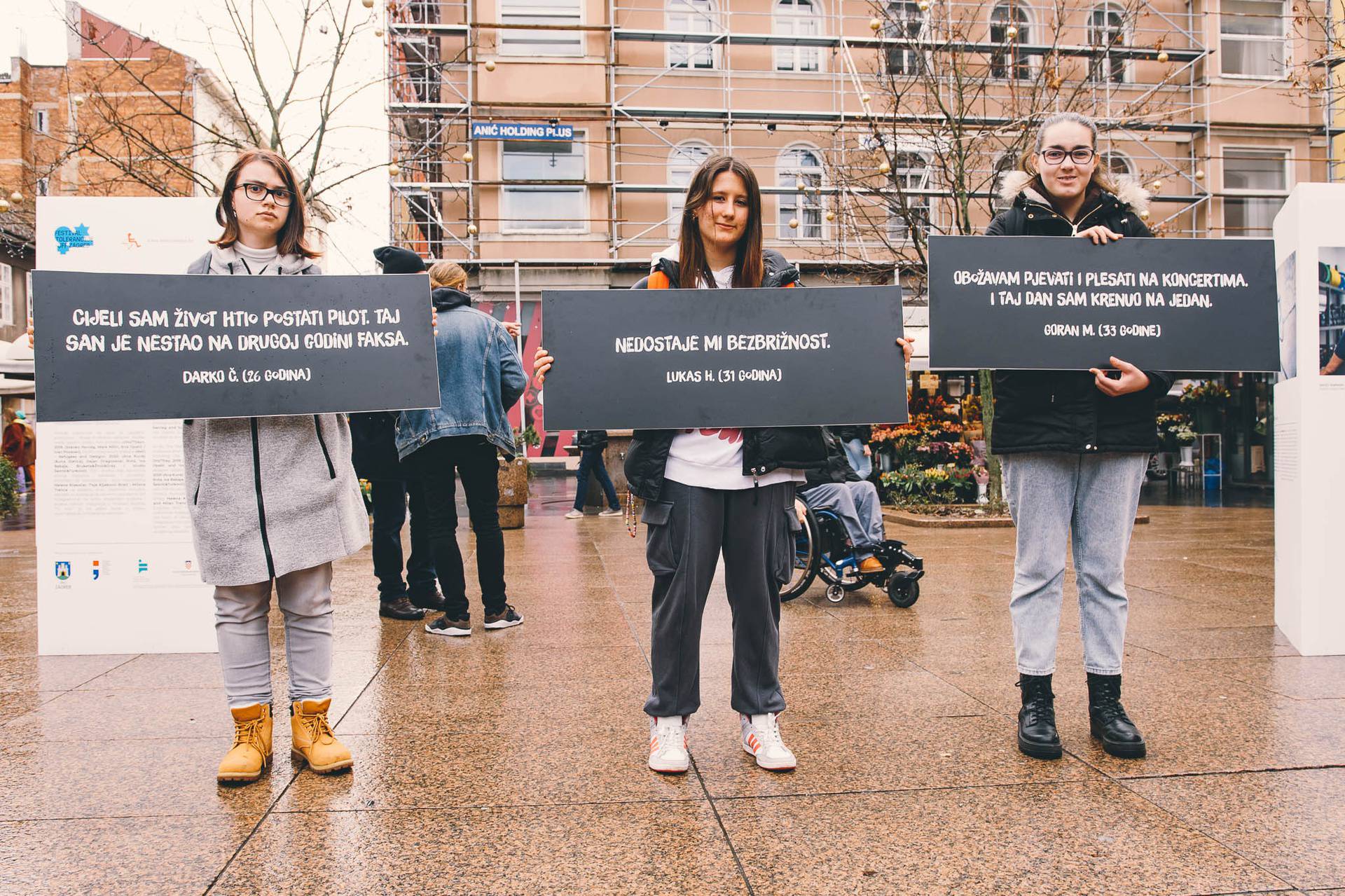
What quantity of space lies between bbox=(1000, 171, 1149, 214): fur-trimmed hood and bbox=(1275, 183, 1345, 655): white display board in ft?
4.52

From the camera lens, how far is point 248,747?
3.19 metres

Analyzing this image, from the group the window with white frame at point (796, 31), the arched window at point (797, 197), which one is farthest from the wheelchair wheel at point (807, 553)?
the window with white frame at point (796, 31)

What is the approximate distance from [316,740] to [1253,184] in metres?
26.9

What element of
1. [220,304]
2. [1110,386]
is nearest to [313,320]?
[220,304]

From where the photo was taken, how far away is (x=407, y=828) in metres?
2.77

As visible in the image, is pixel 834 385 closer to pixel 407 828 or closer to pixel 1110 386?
pixel 1110 386

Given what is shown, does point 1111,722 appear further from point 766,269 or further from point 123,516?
point 123,516

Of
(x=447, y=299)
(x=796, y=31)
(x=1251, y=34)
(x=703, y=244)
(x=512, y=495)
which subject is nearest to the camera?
(x=703, y=244)

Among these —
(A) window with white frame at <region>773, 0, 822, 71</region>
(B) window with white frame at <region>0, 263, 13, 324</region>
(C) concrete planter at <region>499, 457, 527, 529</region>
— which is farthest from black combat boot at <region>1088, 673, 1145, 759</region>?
(B) window with white frame at <region>0, 263, 13, 324</region>

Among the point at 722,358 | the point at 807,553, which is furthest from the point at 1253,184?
the point at 722,358

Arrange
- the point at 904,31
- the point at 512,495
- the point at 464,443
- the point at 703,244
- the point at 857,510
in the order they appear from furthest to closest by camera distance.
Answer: the point at 904,31, the point at 512,495, the point at 857,510, the point at 464,443, the point at 703,244

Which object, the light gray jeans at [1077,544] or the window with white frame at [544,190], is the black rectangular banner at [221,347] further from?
the window with white frame at [544,190]

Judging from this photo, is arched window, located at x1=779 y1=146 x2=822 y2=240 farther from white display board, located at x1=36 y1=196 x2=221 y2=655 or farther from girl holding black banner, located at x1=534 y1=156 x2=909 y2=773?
girl holding black banner, located at x1=534 y1=156 x2=909 y2=773

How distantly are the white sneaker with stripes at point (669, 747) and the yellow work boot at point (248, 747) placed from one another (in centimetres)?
121
